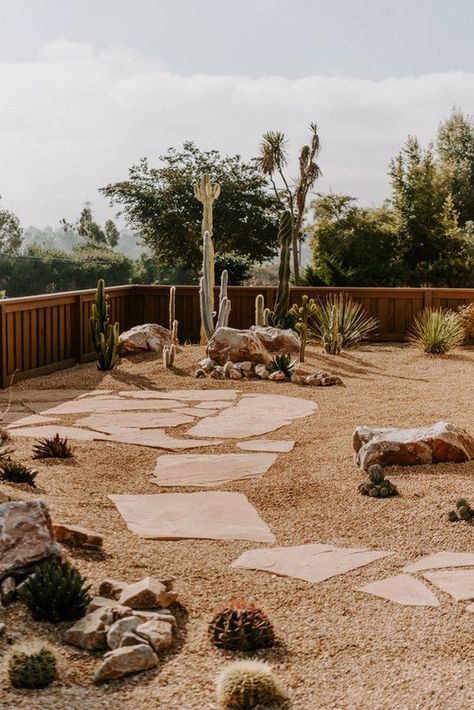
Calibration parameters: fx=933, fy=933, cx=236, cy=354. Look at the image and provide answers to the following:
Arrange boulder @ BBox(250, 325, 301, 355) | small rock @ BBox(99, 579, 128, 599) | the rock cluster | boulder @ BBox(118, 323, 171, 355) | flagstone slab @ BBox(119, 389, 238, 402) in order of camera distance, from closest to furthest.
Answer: the rock cluster < small rock @ BBox(99, 579, 128, 599) < flagstone slab @ BBox(119, 389, 238, 402) < boulder @ BBox(250, 325, 301, 355) < boulder @ BBox(118, 323, 171, 355)

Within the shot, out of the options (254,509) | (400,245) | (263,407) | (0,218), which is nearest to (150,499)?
(254,509)

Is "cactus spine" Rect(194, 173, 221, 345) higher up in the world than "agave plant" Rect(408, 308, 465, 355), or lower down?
higher up

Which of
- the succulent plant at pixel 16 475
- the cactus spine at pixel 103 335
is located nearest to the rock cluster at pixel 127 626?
the succulent plant at pixel 16 475

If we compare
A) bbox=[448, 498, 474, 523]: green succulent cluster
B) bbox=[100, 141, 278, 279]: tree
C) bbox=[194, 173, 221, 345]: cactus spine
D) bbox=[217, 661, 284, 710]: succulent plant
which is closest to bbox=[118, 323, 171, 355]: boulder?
bbox=[194, 173, 221, 345]: cactus spine

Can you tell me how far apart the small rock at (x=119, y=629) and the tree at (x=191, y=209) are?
28527mm

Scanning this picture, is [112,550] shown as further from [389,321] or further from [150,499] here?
[389,321]

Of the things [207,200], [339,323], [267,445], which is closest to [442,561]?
[267,445]

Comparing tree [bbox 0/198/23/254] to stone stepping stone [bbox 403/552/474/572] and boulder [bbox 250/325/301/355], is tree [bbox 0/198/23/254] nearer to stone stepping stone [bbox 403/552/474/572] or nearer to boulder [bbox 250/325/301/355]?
boulder [bbox 250/325/301/355]

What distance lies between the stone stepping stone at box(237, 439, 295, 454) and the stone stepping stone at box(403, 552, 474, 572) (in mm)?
2484

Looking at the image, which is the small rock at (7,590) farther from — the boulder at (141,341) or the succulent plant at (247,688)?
the boulder at (141,341)

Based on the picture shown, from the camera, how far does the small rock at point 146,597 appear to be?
368 centimetres

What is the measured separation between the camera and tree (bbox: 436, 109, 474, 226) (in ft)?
101

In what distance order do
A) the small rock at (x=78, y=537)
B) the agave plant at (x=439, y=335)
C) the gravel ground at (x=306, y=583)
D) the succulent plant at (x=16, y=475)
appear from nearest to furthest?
the gravel ground at (x=306, y=583) → the small rock at (x=78, y=537) → the succulent plant at (x=16, y=475) → the agave plant at (x=439, y=335)

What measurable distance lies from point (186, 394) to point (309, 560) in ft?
17.7
